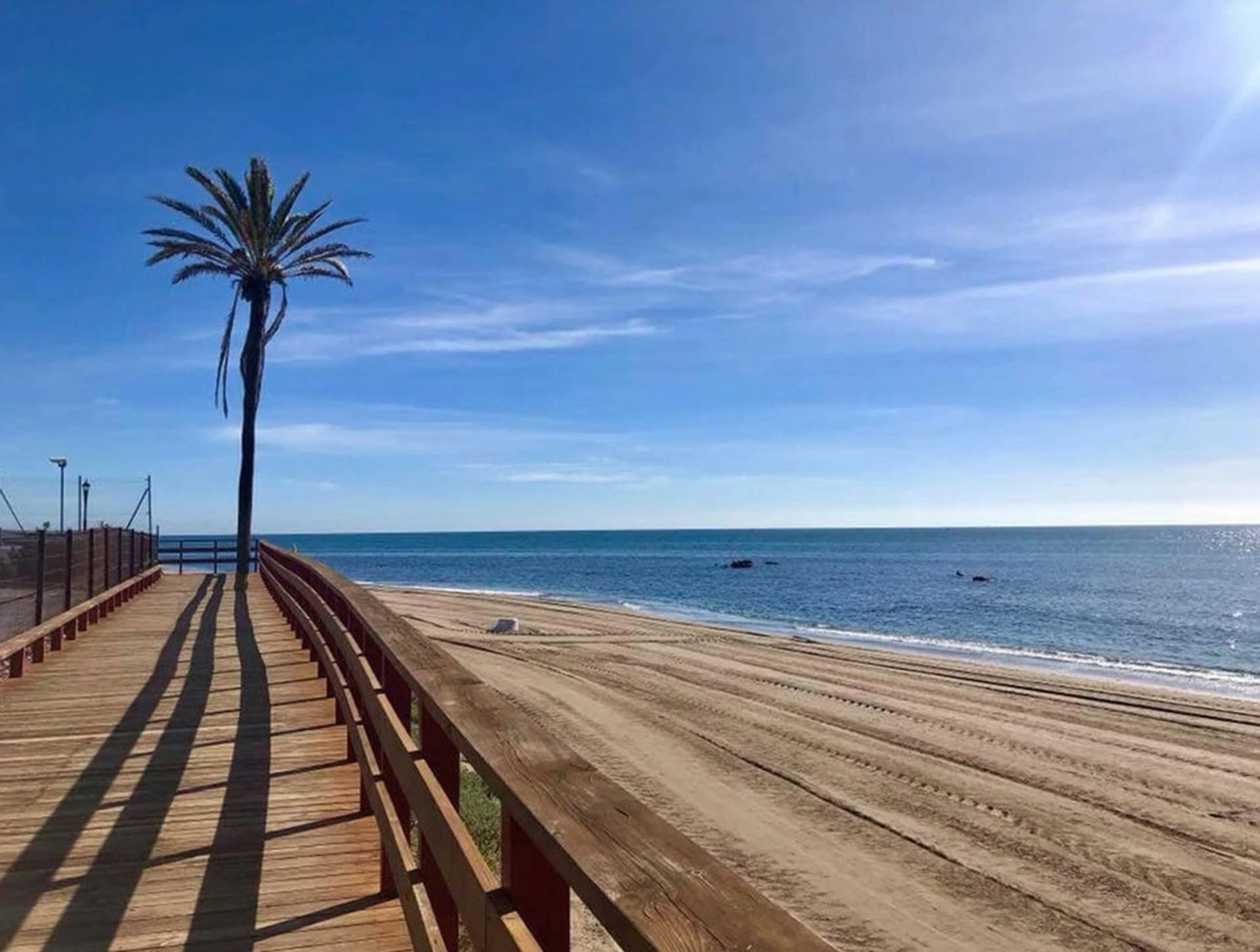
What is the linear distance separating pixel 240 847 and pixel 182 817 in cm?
72

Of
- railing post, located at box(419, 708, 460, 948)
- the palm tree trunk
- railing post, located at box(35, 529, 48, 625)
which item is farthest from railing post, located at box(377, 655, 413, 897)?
the palm tree trunk

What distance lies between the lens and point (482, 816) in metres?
7.84

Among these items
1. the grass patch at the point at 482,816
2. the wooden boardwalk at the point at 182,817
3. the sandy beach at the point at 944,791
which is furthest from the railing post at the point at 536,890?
the sandy beach at the point at 944,791

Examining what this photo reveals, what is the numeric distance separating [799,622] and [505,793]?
43.3m

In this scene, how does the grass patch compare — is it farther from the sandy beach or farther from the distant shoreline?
the distant shoreline

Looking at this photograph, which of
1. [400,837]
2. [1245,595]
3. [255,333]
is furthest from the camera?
[1245,595]

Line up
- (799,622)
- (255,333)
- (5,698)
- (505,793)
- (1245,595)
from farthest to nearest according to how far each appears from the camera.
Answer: (1245,595), (799,622), (255,333), (5,698), (505,793)

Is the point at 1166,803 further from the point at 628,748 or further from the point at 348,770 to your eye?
the point at 348,770

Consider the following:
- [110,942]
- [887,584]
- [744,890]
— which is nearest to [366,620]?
[110,942]

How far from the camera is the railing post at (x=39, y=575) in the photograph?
447 inches

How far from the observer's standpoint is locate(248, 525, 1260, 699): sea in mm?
33875

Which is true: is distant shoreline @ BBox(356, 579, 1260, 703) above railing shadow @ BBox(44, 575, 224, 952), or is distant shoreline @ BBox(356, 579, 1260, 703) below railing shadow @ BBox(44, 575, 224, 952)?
below

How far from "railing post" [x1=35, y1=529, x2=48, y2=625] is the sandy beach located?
6560mm

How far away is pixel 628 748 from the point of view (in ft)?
41.4
